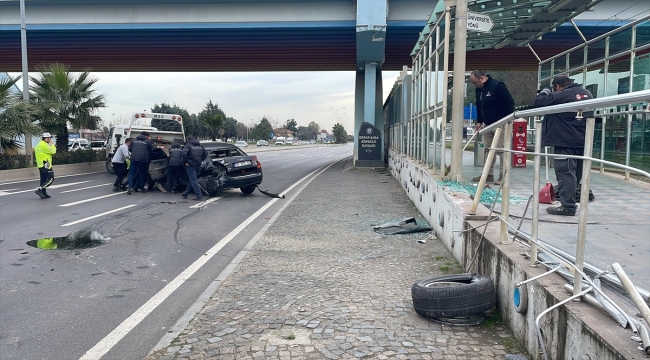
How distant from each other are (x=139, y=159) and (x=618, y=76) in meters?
12.0

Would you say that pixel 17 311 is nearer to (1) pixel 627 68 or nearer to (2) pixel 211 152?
(2) pixel 211 152

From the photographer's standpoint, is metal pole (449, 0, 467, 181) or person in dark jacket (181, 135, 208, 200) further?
person in dark jacket (181, 135, 208, 200)

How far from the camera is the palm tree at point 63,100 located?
71.2ft

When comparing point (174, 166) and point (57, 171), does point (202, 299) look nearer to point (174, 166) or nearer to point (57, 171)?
point (174, 166)

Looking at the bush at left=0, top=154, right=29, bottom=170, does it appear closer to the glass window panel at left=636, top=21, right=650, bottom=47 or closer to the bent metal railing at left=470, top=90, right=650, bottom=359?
the bent metal railing at left=470, top=90, right=650, bottom=359

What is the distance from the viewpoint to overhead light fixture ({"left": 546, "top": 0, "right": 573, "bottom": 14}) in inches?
354

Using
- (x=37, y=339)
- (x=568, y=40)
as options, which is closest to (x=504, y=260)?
(x=37, y=339)

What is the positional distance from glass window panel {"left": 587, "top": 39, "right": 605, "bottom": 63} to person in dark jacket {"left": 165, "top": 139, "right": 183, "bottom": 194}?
10363mm

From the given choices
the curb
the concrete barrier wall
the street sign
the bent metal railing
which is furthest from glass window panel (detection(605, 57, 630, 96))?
the curb

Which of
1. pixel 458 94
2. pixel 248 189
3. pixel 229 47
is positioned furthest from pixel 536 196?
pixel 229 47

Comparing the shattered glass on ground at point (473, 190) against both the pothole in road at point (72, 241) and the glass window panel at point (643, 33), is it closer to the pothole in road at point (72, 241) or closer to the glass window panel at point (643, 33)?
the glass window panel at point (643, 33)

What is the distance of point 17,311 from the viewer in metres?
4.87

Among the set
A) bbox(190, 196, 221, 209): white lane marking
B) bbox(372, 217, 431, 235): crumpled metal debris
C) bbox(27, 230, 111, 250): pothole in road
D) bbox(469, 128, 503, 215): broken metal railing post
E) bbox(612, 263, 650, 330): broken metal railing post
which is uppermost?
bbox(469, 128, 503, 215): broken metal railing post

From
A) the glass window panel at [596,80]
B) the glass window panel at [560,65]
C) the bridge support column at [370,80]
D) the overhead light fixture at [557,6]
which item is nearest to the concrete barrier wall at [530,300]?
the overhead light fixture at [557,6]
